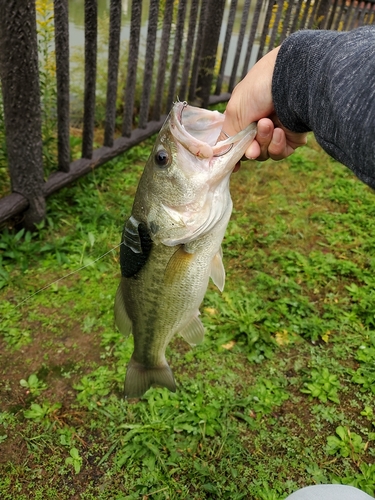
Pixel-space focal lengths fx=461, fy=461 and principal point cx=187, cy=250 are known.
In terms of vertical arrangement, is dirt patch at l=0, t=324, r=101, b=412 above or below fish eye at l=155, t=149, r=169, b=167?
below

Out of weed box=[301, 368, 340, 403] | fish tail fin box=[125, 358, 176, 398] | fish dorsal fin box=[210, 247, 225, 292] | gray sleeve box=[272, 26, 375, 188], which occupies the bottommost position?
weed box=[301, 368, 340, 403]

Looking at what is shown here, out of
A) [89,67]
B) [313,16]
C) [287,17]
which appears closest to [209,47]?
[287,17]

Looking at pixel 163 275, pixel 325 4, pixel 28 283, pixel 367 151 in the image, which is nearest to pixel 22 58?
pixel 28 283

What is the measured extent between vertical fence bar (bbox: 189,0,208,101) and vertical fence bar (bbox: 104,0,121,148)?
1680 millimetres

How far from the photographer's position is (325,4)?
7551mm

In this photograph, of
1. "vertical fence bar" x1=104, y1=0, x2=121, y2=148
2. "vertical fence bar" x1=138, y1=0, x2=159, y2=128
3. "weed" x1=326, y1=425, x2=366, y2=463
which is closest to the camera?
"weed" x1=326, y1=425, x2=366, y2=463

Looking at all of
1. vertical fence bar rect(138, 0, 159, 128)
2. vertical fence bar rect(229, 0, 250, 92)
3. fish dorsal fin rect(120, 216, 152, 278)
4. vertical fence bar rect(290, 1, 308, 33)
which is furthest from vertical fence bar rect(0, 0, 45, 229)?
vertical fence bar rect(290, 1, 308, 33)

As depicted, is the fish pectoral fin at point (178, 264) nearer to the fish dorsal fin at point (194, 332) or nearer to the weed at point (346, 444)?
the fish dorsal fin at point (194, 332)

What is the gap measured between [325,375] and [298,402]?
279mm

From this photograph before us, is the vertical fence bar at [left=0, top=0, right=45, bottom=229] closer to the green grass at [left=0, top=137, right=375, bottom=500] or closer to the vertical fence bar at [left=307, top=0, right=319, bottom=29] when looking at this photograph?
the green grass at [left=0, top=137, right=375, bottom=500]

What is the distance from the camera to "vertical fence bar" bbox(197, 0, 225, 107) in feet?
18.1

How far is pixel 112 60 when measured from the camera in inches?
165

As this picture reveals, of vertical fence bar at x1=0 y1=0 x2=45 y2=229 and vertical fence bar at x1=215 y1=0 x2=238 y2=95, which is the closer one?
vertical fence bar at x1=0 y1=0 x2=45 y2=229

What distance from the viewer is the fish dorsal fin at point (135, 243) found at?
171cm
